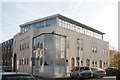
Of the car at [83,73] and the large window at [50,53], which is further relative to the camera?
the large window at [50,53]

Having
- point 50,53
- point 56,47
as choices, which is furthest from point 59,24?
point 50,53

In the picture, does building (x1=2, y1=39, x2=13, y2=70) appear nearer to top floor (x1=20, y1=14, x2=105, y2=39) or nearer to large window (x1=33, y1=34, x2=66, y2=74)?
top floor (x1=20, y1=14, x2=105, y2=39)

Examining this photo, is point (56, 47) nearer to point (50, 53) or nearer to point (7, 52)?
point (50, 53)

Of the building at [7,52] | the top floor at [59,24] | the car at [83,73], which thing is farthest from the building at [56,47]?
the building at [7,52]

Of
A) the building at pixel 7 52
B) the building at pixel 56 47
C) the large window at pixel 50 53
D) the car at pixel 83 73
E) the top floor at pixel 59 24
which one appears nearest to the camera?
the car at pixel 83 73

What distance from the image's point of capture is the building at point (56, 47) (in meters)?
28.9

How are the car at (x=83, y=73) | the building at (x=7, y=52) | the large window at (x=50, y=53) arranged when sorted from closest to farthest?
the car at (x=83, y=73) < the large window at (x=50, y=53) < the building at (x=7, y=52)

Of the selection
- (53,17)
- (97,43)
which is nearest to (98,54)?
(97,43)

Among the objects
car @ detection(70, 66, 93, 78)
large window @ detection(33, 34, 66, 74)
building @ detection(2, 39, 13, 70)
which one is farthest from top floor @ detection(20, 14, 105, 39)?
car @ detection(70, 66, 93, 78)

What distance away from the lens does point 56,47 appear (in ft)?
98.2

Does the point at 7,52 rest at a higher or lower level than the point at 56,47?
lower

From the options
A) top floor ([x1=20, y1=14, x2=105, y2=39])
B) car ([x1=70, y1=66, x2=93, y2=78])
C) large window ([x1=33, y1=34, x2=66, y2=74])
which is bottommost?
car ([x1=70, y1=66, x2=93, y2=78])

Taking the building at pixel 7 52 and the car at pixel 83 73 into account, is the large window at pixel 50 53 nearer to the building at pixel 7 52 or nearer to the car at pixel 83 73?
the car at pixel 83 73

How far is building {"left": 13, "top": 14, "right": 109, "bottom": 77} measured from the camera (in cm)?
2886
